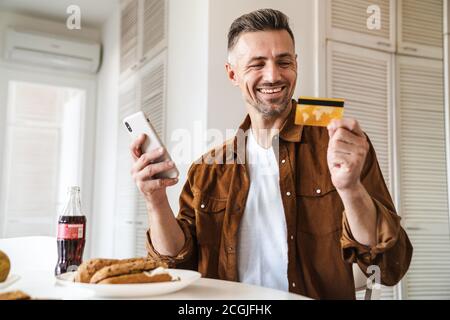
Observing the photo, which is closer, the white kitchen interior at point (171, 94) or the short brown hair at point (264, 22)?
the short brown hair at point (264, 22)

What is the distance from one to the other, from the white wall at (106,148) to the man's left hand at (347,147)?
1053 mm

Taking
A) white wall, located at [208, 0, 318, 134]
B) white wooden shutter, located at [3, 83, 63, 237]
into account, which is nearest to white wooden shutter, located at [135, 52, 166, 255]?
white wall, located at [208, 0, 318, 134]

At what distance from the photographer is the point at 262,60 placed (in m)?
1.18

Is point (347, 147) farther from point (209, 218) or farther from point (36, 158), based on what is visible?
point (36, 158)

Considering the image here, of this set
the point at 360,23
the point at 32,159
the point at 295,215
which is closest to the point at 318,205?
the point at 295,215

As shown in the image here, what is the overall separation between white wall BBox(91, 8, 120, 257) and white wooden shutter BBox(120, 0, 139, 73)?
4cm

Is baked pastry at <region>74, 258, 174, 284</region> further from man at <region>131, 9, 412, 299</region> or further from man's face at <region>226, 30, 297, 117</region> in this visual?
man's face at <region>226, 30, 297, 117</region>

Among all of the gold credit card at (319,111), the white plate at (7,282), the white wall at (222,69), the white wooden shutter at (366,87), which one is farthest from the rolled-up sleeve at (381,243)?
the white wooden shutter at (366,87)

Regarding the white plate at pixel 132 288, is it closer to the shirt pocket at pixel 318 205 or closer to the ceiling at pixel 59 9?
the shirt pocket at pixel 318 205

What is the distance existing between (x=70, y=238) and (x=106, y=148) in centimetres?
83

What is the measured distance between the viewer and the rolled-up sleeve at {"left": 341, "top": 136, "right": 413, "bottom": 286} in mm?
845

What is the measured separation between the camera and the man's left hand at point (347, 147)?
2.48ft

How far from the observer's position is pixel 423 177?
83.0 inches

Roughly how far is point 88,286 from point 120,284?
0.04 meters
